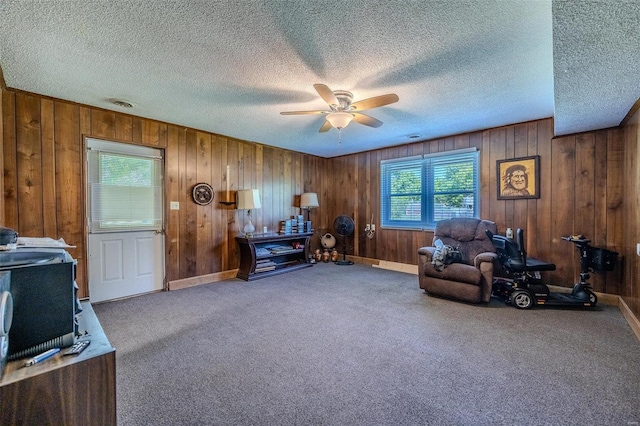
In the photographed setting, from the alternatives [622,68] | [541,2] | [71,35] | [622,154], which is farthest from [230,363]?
[622,154]

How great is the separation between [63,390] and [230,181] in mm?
3846

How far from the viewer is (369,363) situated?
2.04 metres

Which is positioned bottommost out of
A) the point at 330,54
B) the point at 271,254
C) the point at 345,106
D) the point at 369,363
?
the point at 369,363

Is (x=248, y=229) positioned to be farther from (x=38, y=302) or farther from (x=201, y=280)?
(x=38, y=302)

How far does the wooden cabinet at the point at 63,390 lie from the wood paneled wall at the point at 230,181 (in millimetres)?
2754

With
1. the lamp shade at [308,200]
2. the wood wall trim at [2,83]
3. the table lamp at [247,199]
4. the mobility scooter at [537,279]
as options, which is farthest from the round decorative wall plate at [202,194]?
the mobility scooter at [537,279]

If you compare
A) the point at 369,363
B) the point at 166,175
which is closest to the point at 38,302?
the point at 369,363

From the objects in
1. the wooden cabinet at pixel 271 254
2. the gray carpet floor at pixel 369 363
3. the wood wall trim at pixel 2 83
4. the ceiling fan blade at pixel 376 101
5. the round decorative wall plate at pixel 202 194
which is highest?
the wood wall trim at pixel 2 83

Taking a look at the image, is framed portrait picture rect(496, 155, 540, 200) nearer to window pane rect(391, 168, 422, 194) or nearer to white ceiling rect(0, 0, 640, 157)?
white ceiling rect(0, 0, 640, 157)

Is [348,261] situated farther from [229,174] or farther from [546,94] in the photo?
[546,94]

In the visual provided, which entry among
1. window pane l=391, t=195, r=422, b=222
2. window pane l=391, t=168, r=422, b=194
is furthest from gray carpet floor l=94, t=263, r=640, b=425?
window pane l=391, t=168, r=422, b=194

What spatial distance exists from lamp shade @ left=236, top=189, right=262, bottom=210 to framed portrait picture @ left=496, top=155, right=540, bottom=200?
145 inches

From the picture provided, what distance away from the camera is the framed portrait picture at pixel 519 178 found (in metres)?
3.77

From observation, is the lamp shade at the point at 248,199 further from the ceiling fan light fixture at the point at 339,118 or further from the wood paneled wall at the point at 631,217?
the wood paneled wall at the point at 631,217
